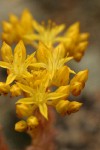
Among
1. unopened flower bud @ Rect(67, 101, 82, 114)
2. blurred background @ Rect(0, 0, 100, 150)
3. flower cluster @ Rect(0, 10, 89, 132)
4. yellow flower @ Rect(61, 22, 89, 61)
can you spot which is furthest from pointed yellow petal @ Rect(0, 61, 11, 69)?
blurred background @ Rect(0, 0, 100, 150)

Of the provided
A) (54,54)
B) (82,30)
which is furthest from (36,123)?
(82,30)

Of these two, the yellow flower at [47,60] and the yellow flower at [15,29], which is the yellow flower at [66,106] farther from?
the yellow flower at [15,29]

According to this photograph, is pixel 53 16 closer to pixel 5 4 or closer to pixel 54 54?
pixel 5 4

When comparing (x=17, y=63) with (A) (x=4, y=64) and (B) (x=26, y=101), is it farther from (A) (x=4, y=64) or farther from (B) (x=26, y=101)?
(B) (x=26, y=101)

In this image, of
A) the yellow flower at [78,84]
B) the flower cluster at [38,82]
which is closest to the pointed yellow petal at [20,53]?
the flower cluster at [38,82]

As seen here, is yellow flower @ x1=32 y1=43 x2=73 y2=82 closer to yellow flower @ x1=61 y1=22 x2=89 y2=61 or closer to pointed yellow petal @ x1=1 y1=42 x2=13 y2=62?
pointed yellow petal @ x1=1 y1=42 x2=13 y2=62

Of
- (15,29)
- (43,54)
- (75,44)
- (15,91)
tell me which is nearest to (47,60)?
(43,54)
